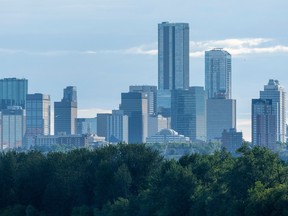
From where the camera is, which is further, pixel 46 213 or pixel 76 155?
pixel 76 155

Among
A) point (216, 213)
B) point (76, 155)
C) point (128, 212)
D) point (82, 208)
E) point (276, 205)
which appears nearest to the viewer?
point (276, 205)

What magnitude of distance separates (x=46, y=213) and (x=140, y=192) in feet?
31.0

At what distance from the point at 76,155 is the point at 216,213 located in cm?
3451

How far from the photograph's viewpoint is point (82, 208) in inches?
3942

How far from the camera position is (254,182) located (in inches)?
3322

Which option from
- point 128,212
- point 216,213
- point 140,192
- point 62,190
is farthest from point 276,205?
point 62,190

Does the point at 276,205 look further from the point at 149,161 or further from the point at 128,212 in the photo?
the point at 149,161

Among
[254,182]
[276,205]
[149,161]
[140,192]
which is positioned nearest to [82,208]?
[140,192]

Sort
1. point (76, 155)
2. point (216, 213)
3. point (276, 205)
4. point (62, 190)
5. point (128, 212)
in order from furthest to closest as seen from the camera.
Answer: point (76, 155) < point (62, 190) < point (128, 212) < point (216, 213) < point (276, 205)

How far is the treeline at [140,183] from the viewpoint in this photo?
274ft

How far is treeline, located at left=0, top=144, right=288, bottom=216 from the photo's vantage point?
83.4 m

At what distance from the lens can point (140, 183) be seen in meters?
107

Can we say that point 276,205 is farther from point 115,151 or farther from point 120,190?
point 115,151

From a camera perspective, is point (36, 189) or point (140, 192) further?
point (36, 189)
